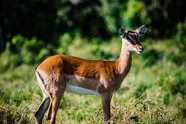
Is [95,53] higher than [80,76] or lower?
higher

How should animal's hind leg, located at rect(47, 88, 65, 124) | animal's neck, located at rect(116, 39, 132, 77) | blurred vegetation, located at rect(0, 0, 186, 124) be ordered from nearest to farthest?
animal's hind leg, located at rect(47, 88, 65, 124)
animal's neck, located at rect(116, 39, 132, 77)
blurred vegetation, located at rect(0, 0, 186, 124)

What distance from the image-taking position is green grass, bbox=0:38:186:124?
6.96 m

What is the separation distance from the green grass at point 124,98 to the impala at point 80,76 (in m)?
0.37

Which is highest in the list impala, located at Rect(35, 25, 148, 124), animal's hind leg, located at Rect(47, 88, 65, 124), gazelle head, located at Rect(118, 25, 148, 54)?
gazelle head, located at Rect(118, 25, 148, 54)

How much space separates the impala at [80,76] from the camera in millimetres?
6551

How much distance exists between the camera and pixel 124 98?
922 centimetres

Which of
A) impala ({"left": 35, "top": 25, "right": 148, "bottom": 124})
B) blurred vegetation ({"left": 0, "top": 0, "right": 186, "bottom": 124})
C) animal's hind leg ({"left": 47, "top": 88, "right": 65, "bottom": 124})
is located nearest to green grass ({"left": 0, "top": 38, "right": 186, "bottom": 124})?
blurred vegetation ({"left": 0, "top": 0, "right": 186, "bottom": 124})

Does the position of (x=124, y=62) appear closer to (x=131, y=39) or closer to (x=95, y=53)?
(x=131, y=39)

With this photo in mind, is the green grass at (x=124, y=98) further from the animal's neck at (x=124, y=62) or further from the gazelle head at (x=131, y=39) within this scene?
the gazelle head at (x=131, y=39)

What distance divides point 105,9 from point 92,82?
13314mm

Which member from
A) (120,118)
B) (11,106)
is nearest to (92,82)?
(120,118)

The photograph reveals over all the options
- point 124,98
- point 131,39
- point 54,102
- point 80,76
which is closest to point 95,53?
point 124,98

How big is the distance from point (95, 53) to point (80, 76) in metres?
7.76

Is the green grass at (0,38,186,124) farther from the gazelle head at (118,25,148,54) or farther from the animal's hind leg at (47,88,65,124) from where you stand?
the gazelle head at (118,25,148,54)
